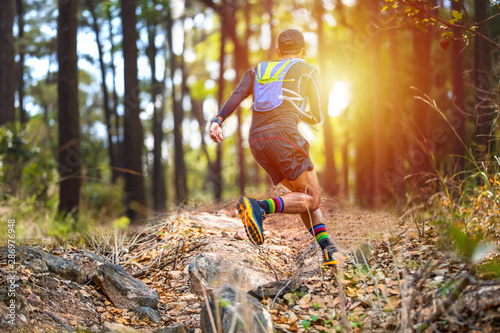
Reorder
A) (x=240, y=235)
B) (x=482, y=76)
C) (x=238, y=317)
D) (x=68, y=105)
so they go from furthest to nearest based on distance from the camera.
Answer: (x=68, y=105) → (x=482, y=76) → (x=240, y=235) → (x=238, y=317)

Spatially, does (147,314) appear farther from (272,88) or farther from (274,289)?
(272,88)

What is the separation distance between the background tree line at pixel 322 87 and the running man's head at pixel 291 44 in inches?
29.0

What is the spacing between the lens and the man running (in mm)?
3980

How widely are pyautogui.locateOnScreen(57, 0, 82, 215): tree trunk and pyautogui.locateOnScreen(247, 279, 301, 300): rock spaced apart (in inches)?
266

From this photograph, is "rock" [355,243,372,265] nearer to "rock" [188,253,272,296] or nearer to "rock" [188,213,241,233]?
"rock" [188,253,272,296]

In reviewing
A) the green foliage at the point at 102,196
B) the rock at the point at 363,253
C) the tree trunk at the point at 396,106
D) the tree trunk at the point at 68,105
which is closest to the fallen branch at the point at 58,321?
the rock at the point at 363,253

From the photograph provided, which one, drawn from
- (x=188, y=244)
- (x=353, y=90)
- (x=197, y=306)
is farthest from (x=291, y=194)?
(x=353, y=90)

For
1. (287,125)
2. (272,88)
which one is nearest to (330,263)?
(287,125)

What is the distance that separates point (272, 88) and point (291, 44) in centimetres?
50

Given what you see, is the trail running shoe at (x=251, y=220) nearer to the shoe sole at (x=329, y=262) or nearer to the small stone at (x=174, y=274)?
the shoe sole at (x=329, y=262)

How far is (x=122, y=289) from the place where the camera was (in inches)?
149

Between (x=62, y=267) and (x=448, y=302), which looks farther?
(x=62, y=267)

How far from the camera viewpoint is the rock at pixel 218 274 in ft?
12.9

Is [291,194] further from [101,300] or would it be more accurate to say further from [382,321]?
[101,300]
